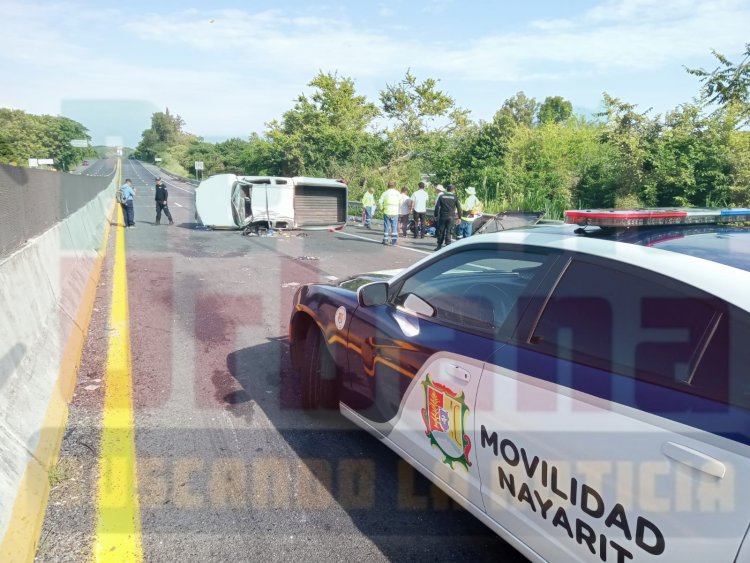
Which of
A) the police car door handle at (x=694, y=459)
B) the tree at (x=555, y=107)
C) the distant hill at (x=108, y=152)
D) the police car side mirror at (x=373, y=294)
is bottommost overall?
the police car door handle at (x=694, y=459)

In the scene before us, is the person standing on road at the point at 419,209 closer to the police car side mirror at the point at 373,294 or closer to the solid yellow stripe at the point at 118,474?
the solid yellow stripe at the point at 118,474

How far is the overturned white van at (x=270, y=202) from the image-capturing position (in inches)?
645

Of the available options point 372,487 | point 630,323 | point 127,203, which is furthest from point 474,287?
A: point 127,203

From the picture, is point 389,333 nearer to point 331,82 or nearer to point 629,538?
point 629,538

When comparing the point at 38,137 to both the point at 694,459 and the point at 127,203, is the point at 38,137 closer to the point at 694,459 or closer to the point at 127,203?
the point at 127,203

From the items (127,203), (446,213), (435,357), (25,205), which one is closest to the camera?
(435,357)

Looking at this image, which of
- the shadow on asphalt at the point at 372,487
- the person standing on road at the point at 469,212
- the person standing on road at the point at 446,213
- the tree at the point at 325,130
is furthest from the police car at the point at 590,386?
the tree at the point at 325,130

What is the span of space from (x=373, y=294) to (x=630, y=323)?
5.00 feet

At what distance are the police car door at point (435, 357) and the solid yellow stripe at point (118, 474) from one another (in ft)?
4.46

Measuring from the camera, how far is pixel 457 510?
9.73 ft

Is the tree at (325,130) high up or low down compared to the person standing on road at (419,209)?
up

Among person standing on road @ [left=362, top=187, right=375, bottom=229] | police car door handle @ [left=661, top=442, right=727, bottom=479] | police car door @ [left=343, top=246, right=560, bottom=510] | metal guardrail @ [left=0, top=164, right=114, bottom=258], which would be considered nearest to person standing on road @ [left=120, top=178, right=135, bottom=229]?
person standing on road @ [left=362, top=187, right=375, bottom=229]

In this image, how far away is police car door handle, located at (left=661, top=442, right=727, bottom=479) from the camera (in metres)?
1.52

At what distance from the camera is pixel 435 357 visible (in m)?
2.60
